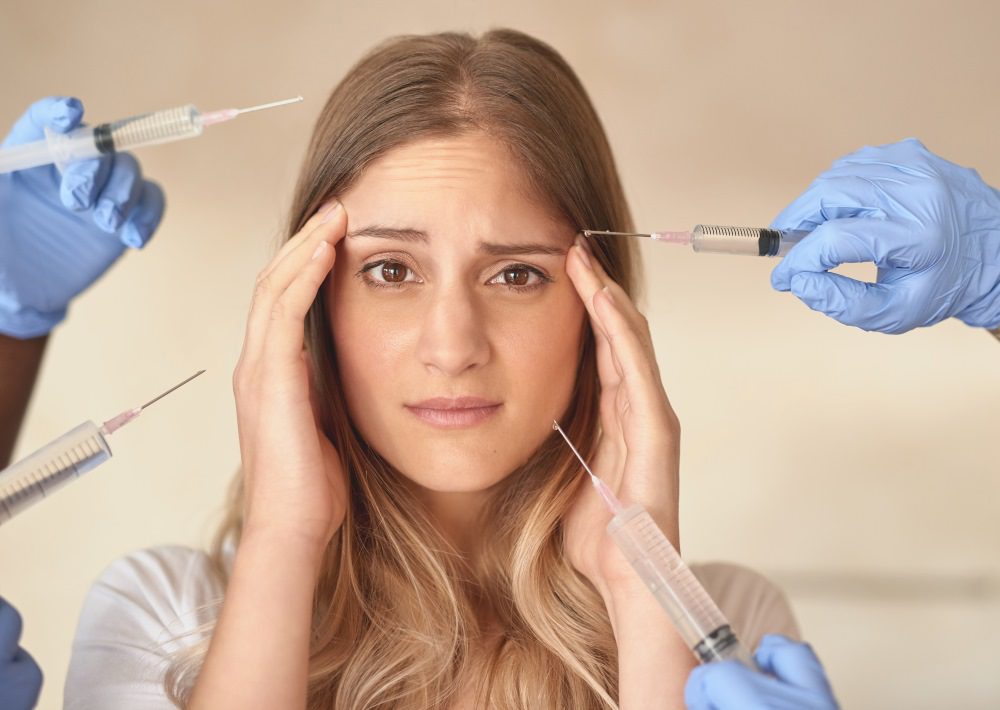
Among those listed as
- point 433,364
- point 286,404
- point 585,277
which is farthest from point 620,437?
point 286,404

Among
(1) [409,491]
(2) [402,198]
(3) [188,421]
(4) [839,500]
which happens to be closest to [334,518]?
(1) [409,491]

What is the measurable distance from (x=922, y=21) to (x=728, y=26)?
1.95ft

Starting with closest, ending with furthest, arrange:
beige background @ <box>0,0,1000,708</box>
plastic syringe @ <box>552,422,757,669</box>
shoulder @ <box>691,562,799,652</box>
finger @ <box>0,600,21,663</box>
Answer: plastic syringe @ <box>552,422,757,669</box>, finger @ <box>0,600,21,663</box>, shoulder @ <box>691,562,799,652</box>, beige background @ <box>0,0,1000,708</box>

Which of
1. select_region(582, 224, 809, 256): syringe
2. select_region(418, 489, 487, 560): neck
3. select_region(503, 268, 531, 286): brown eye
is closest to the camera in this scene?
select_region(582, 224, 809, 256): syringe

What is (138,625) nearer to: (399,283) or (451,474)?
(451,474)

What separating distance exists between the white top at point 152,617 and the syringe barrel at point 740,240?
82cm

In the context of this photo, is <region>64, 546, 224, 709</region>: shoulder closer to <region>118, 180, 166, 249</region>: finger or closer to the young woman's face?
the young woman's face

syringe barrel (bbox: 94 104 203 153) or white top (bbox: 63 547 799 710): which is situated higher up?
syringe barrel (bbox: 94 104 203 153)

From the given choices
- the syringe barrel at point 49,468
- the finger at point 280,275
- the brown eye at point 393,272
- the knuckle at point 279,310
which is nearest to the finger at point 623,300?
the brown eye at point 393,272

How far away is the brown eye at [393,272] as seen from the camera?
1724mm

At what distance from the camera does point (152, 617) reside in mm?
1865

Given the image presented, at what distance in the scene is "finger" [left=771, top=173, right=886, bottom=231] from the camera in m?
1.65

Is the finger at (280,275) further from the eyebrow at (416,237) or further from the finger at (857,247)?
the finger at (857,247)

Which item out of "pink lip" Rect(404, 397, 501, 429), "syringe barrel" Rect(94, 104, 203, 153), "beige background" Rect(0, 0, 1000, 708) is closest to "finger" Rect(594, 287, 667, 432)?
"pink lip" Rect(404, 397, 501, 429)
